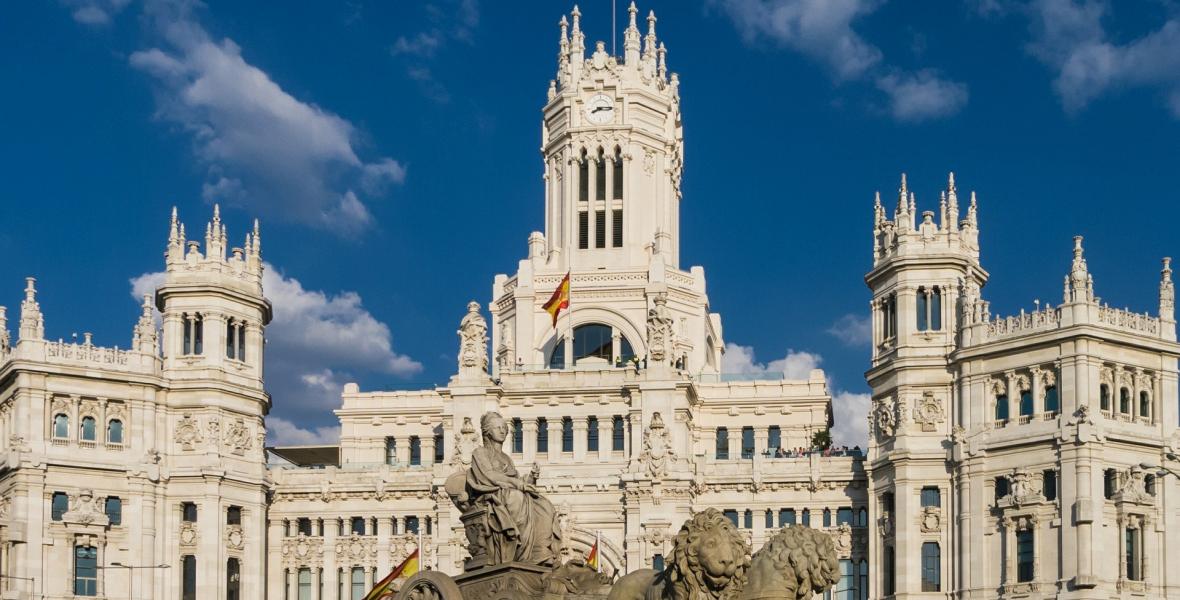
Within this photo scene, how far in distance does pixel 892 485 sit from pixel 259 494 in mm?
27645

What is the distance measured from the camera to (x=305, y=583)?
289ft

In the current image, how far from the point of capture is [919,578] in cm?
7988

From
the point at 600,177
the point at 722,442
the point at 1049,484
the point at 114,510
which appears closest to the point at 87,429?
the point at 114,510

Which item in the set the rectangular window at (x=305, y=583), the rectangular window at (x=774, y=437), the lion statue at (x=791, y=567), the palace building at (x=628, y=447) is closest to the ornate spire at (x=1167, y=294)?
the palace building at (x=628, y=447)

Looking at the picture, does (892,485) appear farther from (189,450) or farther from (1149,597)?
(189,450)

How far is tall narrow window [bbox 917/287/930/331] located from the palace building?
85mm

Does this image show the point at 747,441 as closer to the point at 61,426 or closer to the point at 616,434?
the point at 616,434

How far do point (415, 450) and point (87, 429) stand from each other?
1609cm

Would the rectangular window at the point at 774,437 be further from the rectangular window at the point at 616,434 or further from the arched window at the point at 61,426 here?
the arched window at the point at 61,426

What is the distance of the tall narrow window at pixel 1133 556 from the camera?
250 feet

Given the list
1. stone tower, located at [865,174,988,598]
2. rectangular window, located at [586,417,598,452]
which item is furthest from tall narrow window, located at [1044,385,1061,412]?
rectangular window, located at [586,417,598,452]

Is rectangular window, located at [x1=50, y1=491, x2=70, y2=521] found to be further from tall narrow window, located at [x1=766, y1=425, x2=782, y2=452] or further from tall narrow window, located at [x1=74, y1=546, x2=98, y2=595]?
tall narrow window, located at [x1=766, y1=425, x2=782, y2=452]

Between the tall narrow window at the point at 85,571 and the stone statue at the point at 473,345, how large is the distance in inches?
692

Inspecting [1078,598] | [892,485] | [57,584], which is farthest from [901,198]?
[57,584]
